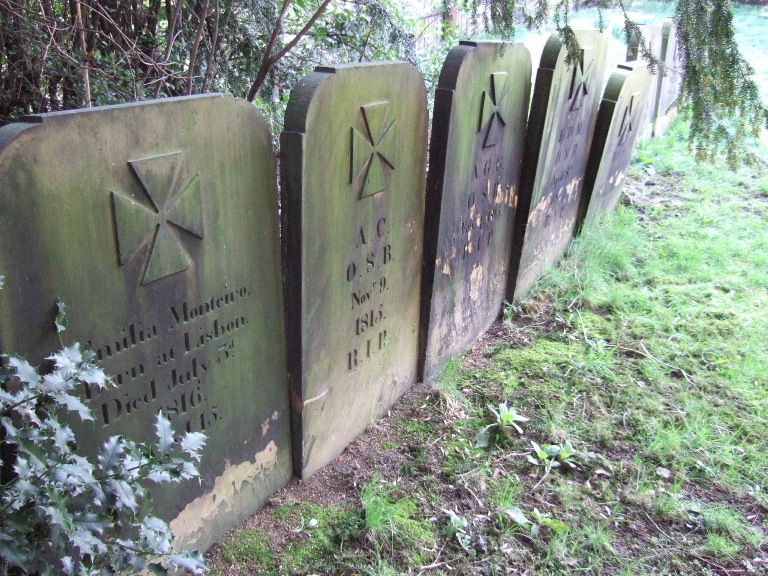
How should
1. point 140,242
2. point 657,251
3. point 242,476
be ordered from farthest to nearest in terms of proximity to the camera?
point 657,251 → point 242,476 → point 140,242

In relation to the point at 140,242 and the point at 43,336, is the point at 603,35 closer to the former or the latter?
the point at 140,242

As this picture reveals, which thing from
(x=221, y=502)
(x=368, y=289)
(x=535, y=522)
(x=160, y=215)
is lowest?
(x=535, y=522)

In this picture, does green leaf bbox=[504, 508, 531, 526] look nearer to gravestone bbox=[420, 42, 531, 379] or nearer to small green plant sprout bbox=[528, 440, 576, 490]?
small green plant sprout bbox=[528, 440, 576, 490]

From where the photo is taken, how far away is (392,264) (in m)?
2.60

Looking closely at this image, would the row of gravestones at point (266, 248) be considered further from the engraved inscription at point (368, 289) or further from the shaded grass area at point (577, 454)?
the shaded grass area at point (577, 454)

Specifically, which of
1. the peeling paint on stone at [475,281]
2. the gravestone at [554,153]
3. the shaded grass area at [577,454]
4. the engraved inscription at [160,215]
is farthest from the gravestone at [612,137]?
the engraved inscription at [160,215]

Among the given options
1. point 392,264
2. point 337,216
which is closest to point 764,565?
point 392,264

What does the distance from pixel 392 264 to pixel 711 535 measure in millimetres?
1535

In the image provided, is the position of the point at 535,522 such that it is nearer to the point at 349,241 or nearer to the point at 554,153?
the point at 349,241

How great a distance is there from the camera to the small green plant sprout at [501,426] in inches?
106

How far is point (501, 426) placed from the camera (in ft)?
9.06

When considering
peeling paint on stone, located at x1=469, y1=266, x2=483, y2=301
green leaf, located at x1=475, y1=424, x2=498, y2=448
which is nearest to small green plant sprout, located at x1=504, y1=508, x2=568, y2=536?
green leaf, located at x1=475, y1=424, x2=498, y2=448

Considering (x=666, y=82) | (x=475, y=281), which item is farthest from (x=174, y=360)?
(x=666, y=82)

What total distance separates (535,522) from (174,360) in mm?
1407
